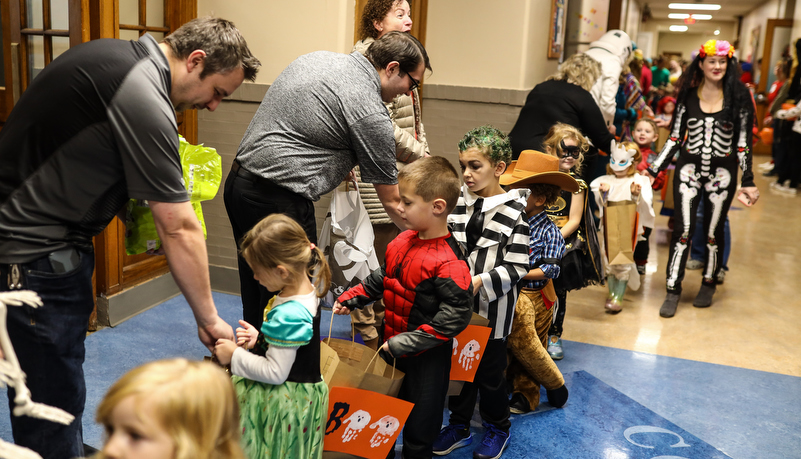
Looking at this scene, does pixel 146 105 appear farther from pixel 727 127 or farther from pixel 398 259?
pixel 727 127

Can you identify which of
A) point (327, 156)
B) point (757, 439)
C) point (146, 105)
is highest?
point (146, 105)

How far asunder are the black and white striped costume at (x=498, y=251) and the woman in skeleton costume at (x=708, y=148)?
246cm

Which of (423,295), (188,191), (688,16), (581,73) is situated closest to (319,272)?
(423,295)

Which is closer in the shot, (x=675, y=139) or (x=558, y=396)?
(x=558, y=396)

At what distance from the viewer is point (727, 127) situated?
183 inches

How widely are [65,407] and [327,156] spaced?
1.20m

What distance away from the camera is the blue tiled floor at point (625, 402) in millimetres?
2934

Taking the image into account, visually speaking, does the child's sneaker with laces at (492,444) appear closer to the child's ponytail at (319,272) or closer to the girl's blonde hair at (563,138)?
the child's ponytail at (319,272)

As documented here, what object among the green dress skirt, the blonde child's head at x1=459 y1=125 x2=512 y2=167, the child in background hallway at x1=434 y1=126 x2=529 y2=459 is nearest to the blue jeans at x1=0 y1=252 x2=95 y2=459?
the green dress skirt

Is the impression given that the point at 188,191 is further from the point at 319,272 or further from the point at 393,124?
the point at 393,124

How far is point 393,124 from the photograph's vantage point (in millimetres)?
3285

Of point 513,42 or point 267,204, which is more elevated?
point 513,42

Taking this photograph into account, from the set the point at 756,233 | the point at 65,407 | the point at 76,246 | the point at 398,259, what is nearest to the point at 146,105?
the point at 76,246

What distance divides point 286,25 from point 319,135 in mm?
1966
